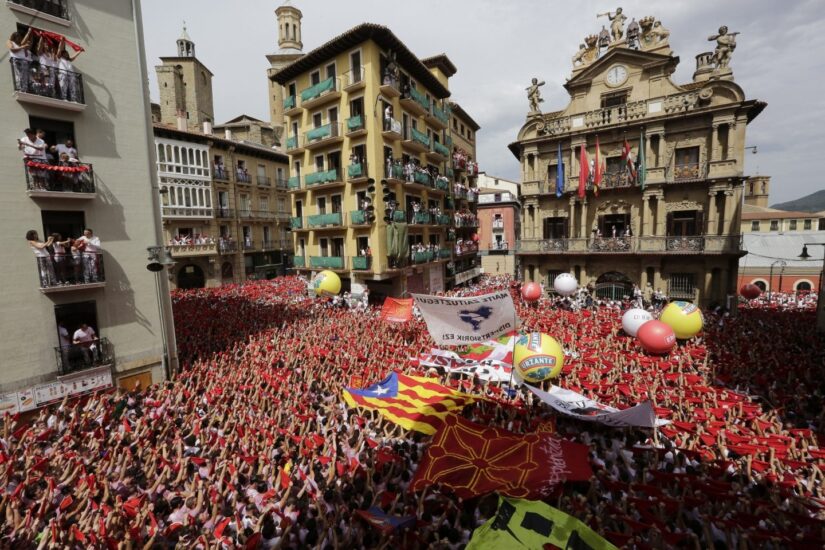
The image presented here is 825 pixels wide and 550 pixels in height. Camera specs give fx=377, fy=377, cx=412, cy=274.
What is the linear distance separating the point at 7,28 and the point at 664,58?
30.2 m

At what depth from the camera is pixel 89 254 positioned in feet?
39.1

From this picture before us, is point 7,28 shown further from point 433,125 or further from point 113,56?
point 433,125

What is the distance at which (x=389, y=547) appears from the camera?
231 inches

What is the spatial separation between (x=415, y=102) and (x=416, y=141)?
101 inches

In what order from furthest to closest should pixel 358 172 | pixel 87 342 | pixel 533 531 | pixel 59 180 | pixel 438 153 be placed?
1. pixel 438 153
2. pixel 358 172
3. pixel 87 342
4. pixel 59 180
5. pixel 533 531

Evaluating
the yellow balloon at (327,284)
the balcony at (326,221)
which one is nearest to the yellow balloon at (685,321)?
the yellow balloon at (327,284)

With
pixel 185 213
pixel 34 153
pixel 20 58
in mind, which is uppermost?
pixel 20 58

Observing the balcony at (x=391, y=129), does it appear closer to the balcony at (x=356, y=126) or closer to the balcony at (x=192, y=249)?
the balcony at (x=356, y=126)

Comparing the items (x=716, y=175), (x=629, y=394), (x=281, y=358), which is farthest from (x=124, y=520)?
(x=716, y=175)

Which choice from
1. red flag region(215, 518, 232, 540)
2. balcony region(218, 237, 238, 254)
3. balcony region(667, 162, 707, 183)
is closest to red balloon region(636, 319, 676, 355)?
red flag region(215, 518, 232, 540)

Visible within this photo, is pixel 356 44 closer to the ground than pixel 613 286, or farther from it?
farther from it

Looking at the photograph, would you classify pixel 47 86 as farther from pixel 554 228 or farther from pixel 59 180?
pixel 554 228

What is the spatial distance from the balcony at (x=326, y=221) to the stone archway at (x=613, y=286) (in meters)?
18.2

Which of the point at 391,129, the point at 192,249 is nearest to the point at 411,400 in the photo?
the point at 391,129
